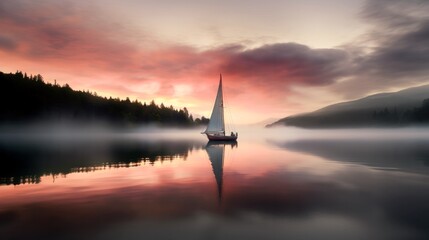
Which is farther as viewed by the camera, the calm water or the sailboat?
the sailboat

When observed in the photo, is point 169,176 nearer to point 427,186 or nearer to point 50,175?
point 50,175

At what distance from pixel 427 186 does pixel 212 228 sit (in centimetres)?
2383

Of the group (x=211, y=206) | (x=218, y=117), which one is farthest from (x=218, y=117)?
(x=211, y=206)

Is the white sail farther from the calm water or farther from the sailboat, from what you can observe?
the calm water

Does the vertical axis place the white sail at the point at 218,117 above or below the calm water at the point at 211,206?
above

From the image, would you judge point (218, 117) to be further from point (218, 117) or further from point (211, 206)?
point (211, 206)

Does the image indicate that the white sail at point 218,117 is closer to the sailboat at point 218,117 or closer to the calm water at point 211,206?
the sailboat at point 218,117

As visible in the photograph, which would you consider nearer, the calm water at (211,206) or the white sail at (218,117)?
the calm water at (211,206)

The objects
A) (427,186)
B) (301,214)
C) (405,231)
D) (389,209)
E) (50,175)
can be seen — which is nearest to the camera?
(405,231)

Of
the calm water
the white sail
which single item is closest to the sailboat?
the white sail

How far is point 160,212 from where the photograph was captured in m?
20.2

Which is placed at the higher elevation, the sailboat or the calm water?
the sailboat

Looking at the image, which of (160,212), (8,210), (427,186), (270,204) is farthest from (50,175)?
(427,186)

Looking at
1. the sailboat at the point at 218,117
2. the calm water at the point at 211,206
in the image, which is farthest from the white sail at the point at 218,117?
the calm water at the point at 211,206
